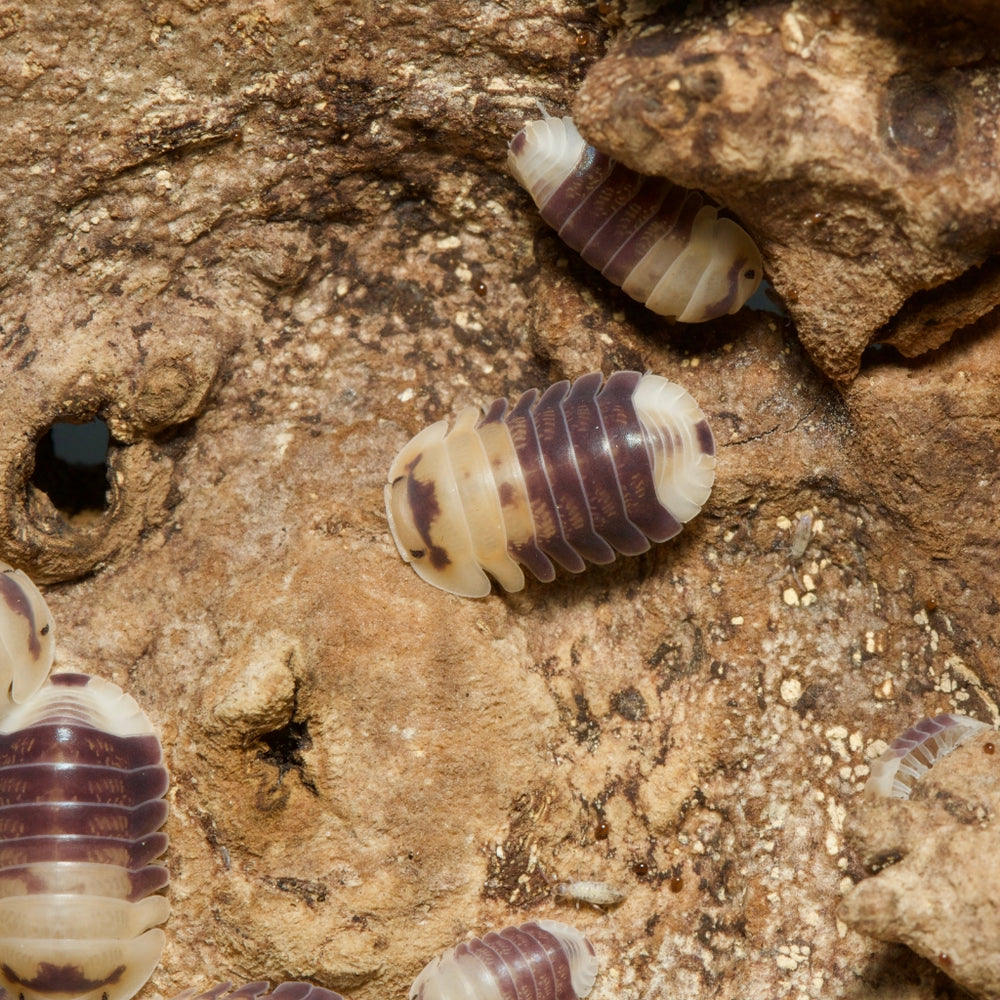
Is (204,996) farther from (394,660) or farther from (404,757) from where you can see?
(394,660)

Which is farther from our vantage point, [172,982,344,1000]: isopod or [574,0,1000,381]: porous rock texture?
[172,982,344,1000]: isopod

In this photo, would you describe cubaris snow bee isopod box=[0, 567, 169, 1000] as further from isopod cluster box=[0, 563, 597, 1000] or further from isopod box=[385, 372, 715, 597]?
isopod box=[385, 372, 715, 597]

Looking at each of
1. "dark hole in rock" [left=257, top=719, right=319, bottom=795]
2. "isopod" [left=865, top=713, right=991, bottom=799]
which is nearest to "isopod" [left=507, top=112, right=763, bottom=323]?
"isopod" [left=865, top=713, right=991, bottom=799]

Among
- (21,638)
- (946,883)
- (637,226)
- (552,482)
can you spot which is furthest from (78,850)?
(637,226)

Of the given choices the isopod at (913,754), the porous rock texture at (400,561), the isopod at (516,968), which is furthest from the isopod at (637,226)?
the isopod at (516,968)

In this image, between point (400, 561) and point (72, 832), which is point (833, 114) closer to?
point (400, 561)

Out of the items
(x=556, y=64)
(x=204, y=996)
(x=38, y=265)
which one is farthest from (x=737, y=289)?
(x=204, y=996)
